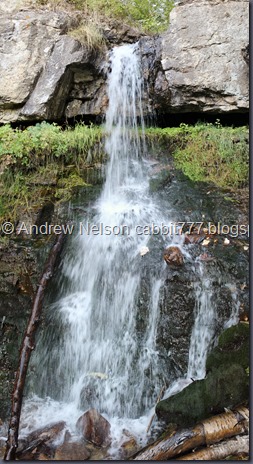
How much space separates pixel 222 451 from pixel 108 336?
159cm

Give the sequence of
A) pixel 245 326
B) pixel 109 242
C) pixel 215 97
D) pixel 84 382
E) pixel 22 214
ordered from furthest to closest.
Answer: pixel 215 97, pixel 22 214, pixel 109 242, pixel 84 382, pixel 245 326

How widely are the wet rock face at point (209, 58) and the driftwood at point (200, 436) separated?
4.65 metres

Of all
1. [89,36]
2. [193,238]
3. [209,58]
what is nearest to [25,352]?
[193,238]

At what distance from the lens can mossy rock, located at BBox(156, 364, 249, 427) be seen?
3.12 metres

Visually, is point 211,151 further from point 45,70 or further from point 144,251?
point 45,70

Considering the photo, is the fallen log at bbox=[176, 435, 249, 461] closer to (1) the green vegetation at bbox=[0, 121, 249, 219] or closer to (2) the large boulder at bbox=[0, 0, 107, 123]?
(1) the green vegetation at bbox=[0, 121, 249, 219]

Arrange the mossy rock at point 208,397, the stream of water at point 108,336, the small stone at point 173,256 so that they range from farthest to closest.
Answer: the small stone at point 173,256, the stream of water at point 108,336, the mossy rock at point 208,397

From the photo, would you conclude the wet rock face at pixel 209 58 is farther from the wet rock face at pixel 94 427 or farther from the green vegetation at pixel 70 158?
the wet rock face at pixel 94 427

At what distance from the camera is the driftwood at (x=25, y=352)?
3193 millimetres

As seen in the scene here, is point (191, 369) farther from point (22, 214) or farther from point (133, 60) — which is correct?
point (133, 60)

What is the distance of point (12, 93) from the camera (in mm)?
6348

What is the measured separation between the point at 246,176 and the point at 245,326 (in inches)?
105

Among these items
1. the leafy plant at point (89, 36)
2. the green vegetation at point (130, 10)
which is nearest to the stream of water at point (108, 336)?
the leafy plant at point (89, 36)

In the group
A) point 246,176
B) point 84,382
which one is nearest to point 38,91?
point 246,176
